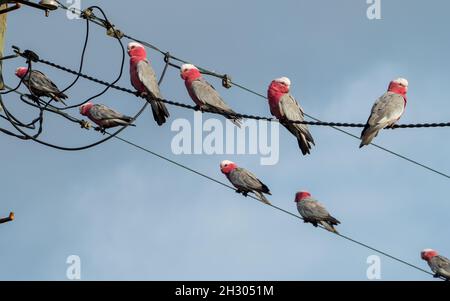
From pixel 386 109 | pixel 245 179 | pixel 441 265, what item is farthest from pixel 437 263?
pixel 386 109

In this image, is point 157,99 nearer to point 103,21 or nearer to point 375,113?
point 103,21

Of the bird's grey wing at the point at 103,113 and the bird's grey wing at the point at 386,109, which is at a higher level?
the bird's grey wing at the point at 103,113

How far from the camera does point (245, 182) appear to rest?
21.3m

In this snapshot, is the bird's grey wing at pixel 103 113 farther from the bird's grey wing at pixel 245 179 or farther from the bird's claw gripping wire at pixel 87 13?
the bird's grey wing at pixel 245 179

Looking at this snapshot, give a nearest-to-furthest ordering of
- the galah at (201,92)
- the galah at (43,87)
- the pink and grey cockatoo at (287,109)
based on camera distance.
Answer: the pink and grey cockatoo at (287,109) < the galah at (201,92) < the galah at (43,87)

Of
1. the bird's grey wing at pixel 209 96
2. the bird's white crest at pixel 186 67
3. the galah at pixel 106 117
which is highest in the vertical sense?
the bird's white crest at pixel 186 67

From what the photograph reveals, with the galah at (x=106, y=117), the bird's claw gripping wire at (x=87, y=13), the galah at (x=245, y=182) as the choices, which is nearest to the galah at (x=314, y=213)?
the galah at (x=245, y=182)

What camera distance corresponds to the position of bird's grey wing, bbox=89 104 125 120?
57.7ft

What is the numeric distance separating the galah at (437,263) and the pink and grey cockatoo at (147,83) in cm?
996

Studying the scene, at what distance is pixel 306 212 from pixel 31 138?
31.8 ft

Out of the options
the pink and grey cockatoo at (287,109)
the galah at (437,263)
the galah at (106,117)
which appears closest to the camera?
the pink and grey cockatoo at (287,109)

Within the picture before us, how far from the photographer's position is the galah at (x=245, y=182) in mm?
20953

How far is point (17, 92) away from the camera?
1466 cm

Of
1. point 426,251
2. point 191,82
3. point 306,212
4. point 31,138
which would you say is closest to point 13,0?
point 31,138
